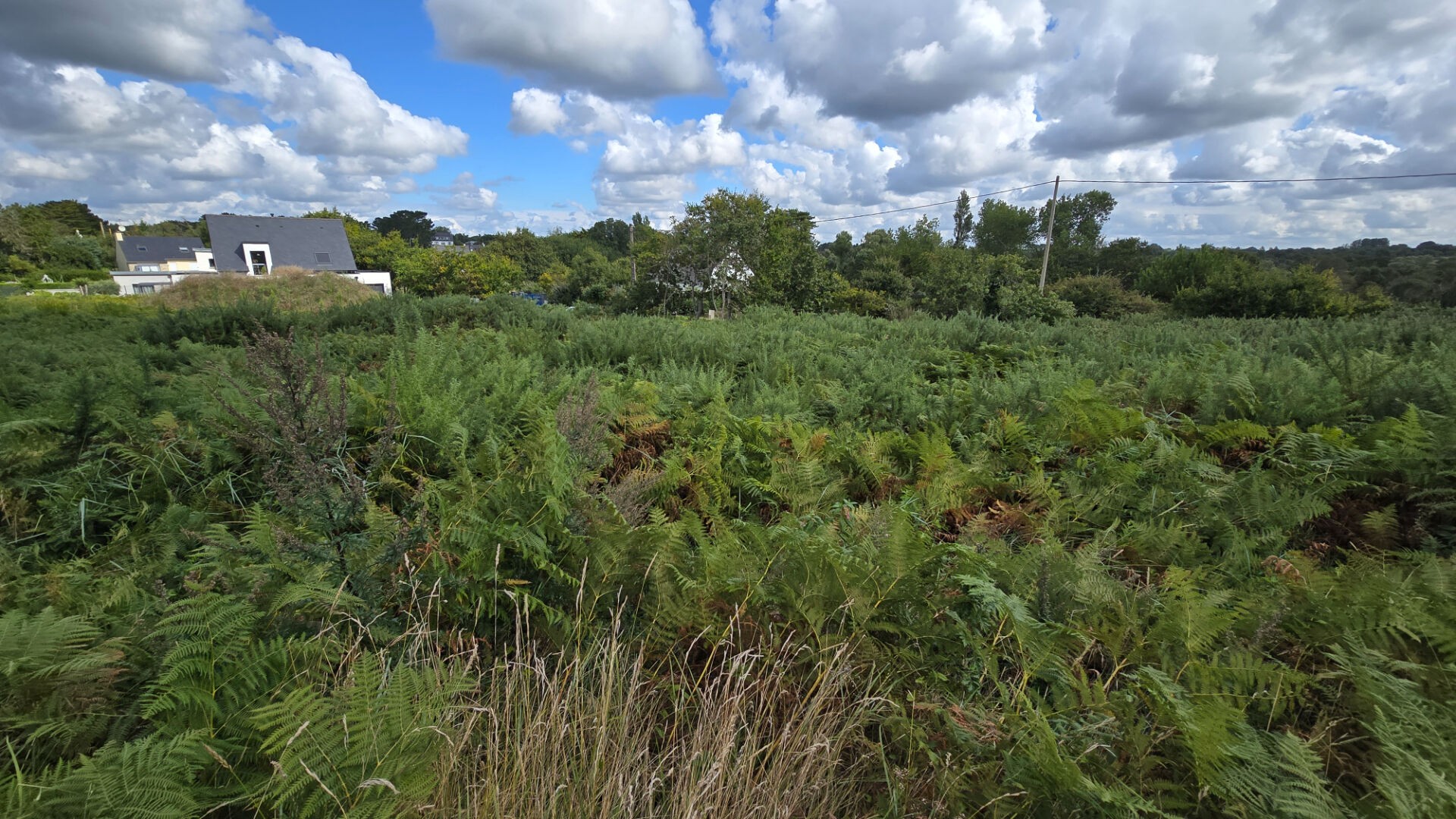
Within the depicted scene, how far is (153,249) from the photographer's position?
2488 inches

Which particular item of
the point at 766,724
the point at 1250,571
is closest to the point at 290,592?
the point at 766,724

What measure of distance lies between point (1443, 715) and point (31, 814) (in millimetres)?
3430

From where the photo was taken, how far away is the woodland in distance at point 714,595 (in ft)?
5.26

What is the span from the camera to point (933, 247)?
62812mm

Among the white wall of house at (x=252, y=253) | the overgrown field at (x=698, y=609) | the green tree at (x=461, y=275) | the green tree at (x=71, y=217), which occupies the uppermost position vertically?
the green tree at (x=71, y=217)

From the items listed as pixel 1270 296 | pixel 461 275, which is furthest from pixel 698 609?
pixel 461 275

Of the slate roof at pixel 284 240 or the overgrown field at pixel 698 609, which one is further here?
the slate roof at pixel 284 240

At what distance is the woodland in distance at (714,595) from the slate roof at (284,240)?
56.6 meters

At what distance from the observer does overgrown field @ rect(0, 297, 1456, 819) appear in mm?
1595

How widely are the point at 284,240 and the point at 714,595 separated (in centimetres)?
6712

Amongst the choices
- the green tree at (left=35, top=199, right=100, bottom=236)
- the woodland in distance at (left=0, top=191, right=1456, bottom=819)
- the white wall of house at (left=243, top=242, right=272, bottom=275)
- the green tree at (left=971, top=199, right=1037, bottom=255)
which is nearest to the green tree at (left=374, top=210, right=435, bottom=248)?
the green tree at (left=35, top=199, right=100, bottom=236)

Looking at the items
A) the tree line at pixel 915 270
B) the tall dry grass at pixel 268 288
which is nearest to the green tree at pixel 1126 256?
the tree line at pixel 915 270

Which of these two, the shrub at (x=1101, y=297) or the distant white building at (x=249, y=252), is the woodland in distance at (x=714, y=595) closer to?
the shrub at (x=1101, y=297)

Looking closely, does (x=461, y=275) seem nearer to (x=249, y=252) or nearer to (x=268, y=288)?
(x=249, y=252)
